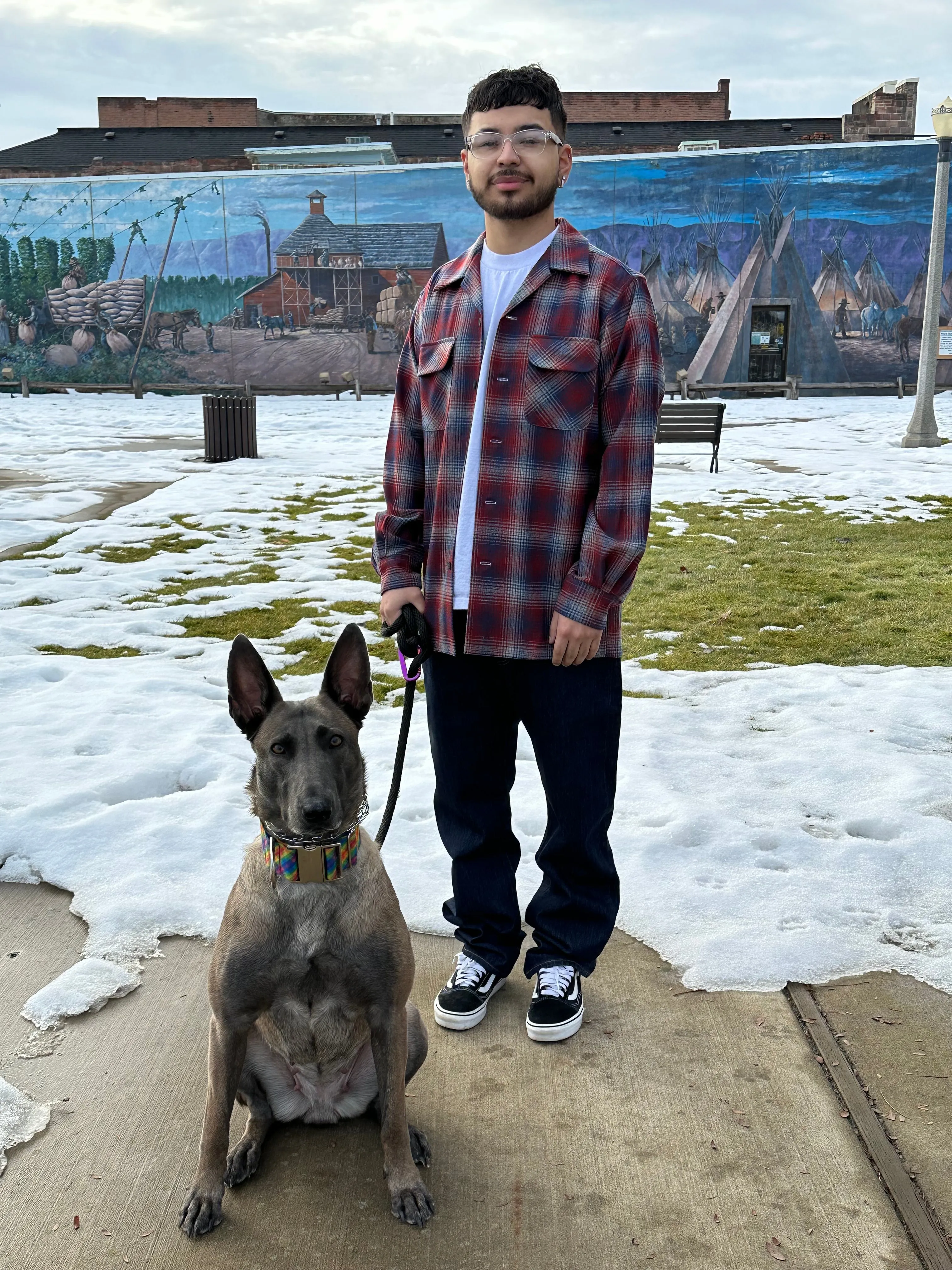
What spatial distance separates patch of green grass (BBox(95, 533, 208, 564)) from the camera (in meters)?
9.27

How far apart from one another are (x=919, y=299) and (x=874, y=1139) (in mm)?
32651

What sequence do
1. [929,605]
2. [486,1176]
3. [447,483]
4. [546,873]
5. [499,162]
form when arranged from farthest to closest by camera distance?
[929,605] < [546,873] < [447,483] < [499,162] < [486,1176]

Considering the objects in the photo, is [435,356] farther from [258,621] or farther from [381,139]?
[381,139]

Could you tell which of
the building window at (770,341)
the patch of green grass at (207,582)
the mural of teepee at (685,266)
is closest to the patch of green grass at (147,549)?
the patch of green grass at (207,582)

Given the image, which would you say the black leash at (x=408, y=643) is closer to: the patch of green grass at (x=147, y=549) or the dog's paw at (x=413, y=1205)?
the dog's paw at (x=413, y=1205)

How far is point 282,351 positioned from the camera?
33.0 metres

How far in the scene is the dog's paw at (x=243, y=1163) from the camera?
2355 mm

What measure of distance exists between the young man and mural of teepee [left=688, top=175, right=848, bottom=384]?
2972 cm

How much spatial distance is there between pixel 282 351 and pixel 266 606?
27067mm

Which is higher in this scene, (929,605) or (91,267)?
(91,267)

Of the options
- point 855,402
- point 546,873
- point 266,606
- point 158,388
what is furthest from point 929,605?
point 158,388

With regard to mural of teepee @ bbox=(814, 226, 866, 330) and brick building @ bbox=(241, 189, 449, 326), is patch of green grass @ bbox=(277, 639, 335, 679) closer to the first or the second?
brick building @ bbox=(241, 189, 449, 326)

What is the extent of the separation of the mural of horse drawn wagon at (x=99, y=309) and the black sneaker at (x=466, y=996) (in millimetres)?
34250

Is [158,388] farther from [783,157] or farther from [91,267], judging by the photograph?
[783,157]
